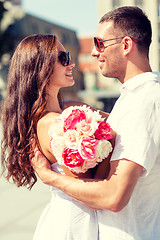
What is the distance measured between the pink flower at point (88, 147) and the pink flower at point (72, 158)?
29mm

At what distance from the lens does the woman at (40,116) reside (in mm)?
2000

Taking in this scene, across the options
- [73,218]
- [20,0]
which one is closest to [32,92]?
[73,218]

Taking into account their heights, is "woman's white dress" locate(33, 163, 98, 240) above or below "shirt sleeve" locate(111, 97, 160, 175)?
below

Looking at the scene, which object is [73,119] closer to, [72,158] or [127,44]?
[72,158]

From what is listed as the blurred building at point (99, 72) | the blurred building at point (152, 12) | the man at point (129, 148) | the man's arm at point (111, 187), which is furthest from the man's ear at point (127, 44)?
the blurred building at point (152, 12)

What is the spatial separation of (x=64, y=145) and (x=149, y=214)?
55cm

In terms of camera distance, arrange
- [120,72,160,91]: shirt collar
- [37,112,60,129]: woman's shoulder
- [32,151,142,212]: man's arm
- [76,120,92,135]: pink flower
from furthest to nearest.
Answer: [37,112,60,129]: woman's shoulder
[120,72,160,91]: shirt collar
[76,120,92,135]: pink flower
[32,151,142,212]: man's arm

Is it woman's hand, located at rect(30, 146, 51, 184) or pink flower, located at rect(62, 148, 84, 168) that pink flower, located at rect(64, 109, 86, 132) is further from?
woman's hand, located at rect(30, 146, 51, 184)

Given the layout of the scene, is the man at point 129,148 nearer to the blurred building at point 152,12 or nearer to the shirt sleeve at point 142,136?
the shirt sleeve at point 142,136

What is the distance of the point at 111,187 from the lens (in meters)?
1.52

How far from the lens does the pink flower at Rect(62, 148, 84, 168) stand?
1579 millimetres

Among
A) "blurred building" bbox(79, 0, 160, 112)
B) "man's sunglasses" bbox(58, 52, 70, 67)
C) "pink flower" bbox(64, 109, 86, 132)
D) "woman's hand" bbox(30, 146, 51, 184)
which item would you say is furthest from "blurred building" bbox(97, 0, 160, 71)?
"pink flower" bbox(64, 109, 86, 132)

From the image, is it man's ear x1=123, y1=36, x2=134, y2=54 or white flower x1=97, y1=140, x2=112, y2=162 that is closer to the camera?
white flower x1=97, y1=140, x2=112, y2=162

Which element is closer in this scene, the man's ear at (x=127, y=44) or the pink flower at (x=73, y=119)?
the pink flower at (x=73, y=119)
